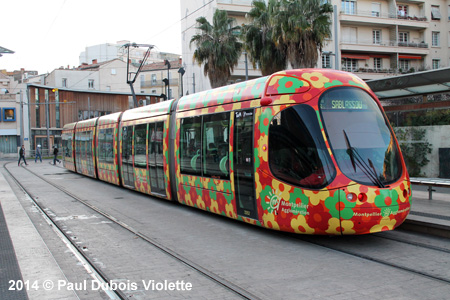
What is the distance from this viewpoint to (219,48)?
31.3 m

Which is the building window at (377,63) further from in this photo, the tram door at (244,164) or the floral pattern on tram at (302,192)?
the tram door at (244,164)

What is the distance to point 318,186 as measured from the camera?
731 centimetres

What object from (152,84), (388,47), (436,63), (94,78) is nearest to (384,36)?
(388,47)

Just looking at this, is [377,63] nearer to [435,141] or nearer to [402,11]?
[402,11]

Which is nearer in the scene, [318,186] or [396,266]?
[396,266]

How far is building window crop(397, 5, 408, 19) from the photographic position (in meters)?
46.4

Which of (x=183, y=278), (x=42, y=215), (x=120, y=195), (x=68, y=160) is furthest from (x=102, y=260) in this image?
(x=68, y=160)

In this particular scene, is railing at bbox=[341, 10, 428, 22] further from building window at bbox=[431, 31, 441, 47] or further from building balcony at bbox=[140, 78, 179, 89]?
building balcony at bbox=[140, 78, 179, 89]

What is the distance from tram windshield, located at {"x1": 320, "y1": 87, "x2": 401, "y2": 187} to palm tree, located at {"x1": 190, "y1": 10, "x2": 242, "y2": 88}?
23.9 meters

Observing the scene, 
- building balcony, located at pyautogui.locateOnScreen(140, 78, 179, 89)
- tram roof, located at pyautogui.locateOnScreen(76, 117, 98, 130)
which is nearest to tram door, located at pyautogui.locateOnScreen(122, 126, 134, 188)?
tram roof, located at pyautogui.locateOnScreen(76, 117, 98, 130)

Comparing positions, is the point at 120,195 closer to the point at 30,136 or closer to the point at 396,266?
the point at 396,266

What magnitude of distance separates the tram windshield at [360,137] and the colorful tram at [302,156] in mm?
18

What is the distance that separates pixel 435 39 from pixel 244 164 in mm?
47123

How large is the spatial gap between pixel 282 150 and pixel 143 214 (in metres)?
5.09
